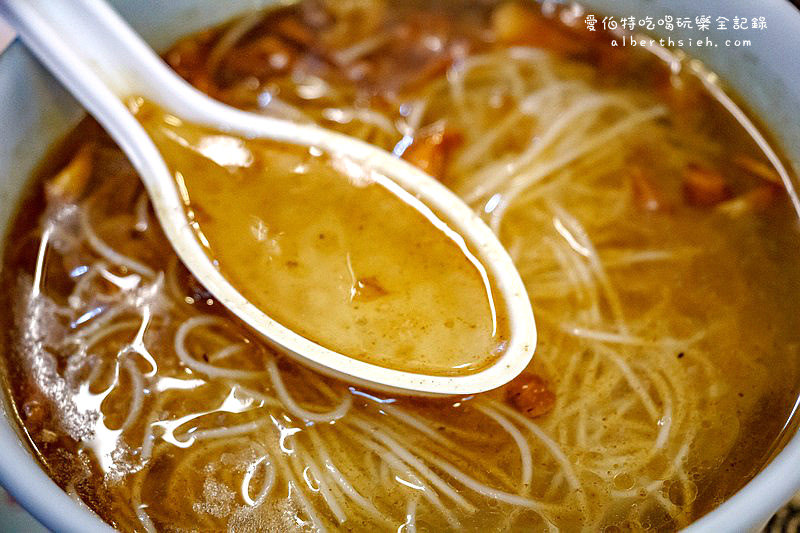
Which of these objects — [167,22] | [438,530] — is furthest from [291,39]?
[438,530]

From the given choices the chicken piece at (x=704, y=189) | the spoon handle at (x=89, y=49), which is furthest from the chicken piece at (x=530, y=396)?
the spoon handle at (x=89, y=49)

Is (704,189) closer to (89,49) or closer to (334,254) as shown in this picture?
(334,254)

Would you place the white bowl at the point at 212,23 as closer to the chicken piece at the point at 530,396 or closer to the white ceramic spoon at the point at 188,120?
the white ceramic spoon at the point at 188,120

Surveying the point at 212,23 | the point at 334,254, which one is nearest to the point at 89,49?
the point at 212,23

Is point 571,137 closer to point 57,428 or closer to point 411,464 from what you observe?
point 411,464

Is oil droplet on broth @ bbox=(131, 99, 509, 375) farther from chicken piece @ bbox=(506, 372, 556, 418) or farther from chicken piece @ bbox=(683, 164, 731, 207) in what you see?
chicken piece @ bbox=(683, 164, 731, 207)

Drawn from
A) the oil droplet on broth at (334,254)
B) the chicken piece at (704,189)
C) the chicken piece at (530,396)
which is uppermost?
the oil droplet on broth at (334,254)
